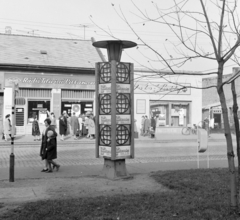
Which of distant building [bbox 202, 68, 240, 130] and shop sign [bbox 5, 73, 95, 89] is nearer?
shop sign [bbox 5, 73, 95, 89]

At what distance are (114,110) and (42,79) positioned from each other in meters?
19.8

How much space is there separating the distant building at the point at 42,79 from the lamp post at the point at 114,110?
19.0 m

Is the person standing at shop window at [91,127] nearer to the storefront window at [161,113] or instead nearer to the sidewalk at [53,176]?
the storefront window at [161,113]

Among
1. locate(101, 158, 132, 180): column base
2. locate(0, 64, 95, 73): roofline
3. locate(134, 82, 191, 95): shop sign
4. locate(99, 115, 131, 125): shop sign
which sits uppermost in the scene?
locate(0, 64, 95, 73): roofline

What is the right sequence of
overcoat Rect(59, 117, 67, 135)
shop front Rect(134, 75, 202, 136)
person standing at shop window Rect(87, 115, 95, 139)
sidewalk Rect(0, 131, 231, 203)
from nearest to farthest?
sidewalk Rect(0, 131, 231, 203) < overcoat Rect(59, 117, 67, 135) < person standing at shop window Rect(87, 115, 95, 139) < shop front Rect(134, 75, 202, 136)

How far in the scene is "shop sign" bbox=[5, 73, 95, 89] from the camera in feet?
90.6

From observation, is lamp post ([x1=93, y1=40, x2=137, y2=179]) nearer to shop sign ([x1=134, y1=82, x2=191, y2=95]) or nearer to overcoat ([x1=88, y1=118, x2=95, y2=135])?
shop sign ([x1=134, y1=82, x2=191, y2=95])

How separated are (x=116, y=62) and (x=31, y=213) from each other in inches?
183

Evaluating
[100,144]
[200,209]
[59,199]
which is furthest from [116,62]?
[200,209]

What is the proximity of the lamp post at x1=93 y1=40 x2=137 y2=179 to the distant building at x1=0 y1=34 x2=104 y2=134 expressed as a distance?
18994 millimetres

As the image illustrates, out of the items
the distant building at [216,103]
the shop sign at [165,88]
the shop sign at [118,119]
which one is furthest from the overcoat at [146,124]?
the shop sign at [118,119]

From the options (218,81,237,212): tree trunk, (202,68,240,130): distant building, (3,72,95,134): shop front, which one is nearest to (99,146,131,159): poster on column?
(218,81,237,212): tree trunk

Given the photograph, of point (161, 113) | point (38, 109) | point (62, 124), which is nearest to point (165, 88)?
point (62, 124)

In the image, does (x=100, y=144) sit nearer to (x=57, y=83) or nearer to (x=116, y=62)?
(x=116, y=62)
